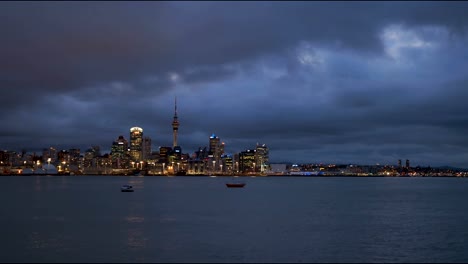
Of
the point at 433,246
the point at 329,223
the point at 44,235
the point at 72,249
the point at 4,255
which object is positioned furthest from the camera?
the point at 329,223

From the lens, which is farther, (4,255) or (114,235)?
(114,235)

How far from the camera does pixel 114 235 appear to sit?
55500mm

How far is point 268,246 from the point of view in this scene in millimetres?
48812

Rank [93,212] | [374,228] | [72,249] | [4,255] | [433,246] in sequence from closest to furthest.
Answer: [4,255] → [72,249] → [433,246] → [374,228] → [93,212]

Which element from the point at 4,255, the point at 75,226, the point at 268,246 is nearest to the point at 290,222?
the point at 268,246

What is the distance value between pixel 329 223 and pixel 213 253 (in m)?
27.7

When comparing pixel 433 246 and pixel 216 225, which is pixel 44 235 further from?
pixel 433 246

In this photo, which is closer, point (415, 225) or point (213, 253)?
point (213, 253)

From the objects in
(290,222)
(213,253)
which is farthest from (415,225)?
(213,253)

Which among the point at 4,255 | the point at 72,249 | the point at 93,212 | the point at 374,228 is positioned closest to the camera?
the point at 4,255

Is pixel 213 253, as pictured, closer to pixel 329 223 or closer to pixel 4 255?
pixel 4 255

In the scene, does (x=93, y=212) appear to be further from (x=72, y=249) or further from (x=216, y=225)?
(x=72, y=249)

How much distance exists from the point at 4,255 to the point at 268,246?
871 inches

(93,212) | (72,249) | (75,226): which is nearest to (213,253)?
(72,249)
